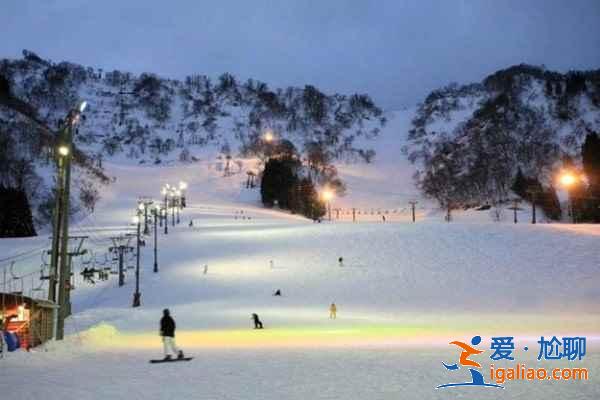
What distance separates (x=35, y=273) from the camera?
4581cm

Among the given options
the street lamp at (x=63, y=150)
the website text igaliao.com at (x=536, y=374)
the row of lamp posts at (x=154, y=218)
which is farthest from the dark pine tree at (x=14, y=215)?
the website text igaliao.com at (x=536, y=374)

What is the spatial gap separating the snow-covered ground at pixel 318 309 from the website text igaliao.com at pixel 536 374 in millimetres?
375

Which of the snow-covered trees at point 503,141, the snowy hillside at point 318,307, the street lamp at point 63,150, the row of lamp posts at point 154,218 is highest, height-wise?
the snow-covered trees at point 503,141

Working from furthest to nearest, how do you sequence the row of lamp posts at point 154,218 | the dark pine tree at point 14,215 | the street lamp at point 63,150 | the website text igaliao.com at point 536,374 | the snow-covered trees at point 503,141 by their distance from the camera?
the snow-covered trees at point 503,141 → the dark pine tree at point 14,215 → the row of lamp posts at point 154,218 → the street lamp at point 63,150 → the website text igaliao.com at point 536,374

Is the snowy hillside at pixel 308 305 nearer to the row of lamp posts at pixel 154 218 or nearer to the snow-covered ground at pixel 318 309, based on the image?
the snow-covered ground at pixel 318 309

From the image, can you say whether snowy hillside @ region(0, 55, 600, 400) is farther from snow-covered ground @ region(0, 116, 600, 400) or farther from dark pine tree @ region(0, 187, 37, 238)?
dark pine tree @ region(0, 187, 37, 238)

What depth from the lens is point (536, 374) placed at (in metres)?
11.8

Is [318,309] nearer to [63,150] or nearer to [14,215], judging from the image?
[63,150]

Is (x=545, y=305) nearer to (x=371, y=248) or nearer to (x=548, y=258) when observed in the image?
(x=548, y=258)

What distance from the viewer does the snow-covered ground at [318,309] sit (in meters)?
11.8

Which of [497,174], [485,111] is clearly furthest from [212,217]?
[485,111]

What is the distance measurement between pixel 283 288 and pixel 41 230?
64.4 metres

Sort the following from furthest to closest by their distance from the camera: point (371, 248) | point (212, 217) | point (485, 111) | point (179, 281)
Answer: point (485, 111) → point (212, 217) → point (371, 248) → point (179, 281)

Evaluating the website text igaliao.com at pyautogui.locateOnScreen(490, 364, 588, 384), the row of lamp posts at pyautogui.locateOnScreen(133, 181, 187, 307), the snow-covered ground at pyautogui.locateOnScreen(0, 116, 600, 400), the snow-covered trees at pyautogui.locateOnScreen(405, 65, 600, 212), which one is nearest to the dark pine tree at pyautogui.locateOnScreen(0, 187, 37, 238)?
the snow-covered ground at pyautogui.locateOnScreen(0, 116, 600, 400)
